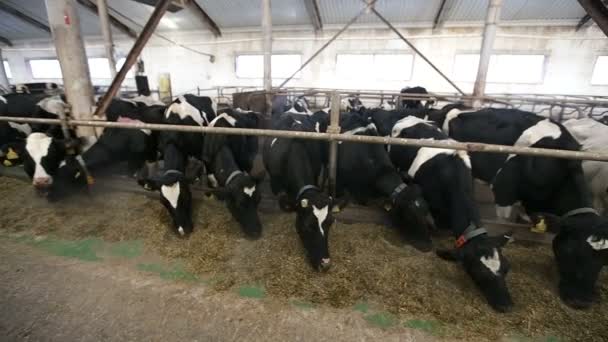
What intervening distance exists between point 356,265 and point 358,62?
47.5ft

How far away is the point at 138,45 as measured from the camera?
3701 mm

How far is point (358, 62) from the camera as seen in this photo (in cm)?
1577

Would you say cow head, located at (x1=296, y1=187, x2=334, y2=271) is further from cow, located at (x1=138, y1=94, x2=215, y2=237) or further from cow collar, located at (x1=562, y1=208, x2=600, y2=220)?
cow collar, located at (x1=562, y1=208, x2=600, y2=220)

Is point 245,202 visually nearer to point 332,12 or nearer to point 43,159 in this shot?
point 43,159

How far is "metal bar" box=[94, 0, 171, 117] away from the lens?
3.43 meters

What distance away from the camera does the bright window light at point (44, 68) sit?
22891 millimetres

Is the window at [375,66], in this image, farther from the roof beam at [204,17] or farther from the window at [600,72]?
the window at [600,72]

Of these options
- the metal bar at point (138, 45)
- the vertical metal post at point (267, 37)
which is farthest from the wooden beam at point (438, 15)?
the metal bar at point (138, 45)

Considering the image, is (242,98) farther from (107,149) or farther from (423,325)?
(423,325)

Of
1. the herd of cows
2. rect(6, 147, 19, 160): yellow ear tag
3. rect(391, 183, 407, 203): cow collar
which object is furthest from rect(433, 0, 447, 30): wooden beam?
rect(6, 147, 19, 160): yellow ear tag

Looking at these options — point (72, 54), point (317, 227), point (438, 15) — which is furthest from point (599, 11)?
point (438, 15)

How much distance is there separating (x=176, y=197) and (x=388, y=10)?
13382 millimetres

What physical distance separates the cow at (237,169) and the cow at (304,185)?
386 millimetres

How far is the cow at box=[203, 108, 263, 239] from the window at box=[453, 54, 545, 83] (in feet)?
41.9
